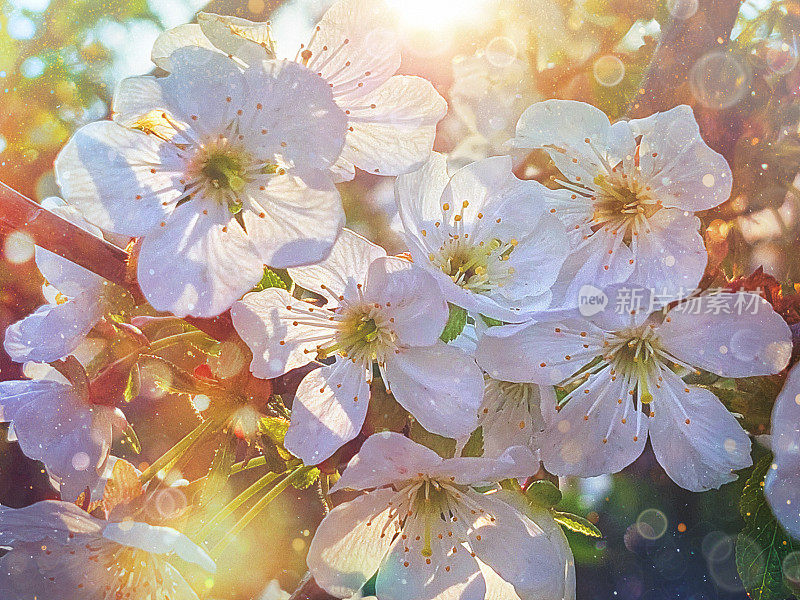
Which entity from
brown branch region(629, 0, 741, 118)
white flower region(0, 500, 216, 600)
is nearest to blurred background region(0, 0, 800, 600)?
brown branch region(629, 0, 741, 118)

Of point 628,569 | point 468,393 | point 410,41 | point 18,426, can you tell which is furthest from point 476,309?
point 628,569

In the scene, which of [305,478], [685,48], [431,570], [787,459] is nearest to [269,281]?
[305,478]

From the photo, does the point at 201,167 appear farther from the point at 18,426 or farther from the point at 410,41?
the point at 410,41

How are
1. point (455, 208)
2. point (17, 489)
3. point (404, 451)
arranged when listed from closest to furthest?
point (404, 451) → point (455, 208) → point (17, 489)

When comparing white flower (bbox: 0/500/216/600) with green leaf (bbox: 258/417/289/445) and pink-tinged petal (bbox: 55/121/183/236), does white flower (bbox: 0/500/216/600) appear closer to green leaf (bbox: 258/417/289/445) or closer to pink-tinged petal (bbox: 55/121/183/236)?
green leaf (bbox: 258/417/289/445)

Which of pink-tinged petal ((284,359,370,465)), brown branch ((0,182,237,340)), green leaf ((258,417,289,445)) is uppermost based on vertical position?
brown branch ((0,182,237,340))

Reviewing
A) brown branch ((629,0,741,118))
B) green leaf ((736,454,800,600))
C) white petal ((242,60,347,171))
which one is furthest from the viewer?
brown branch ((629,0,741,118))
